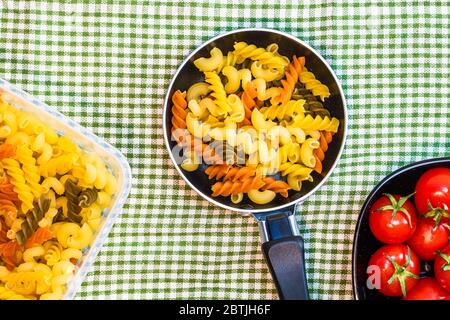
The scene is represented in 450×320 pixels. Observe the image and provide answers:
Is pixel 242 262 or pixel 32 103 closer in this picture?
pixel 32 103

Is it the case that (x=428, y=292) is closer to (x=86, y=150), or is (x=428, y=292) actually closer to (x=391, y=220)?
(x=391, y=220)

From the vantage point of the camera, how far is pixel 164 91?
60.2 inches

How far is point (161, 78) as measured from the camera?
1.52 metres

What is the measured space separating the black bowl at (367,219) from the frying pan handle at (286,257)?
0.38 ft

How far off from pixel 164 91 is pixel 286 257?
0.46 meters

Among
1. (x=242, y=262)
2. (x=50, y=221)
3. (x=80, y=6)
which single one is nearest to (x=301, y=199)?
(x=242, y=262)

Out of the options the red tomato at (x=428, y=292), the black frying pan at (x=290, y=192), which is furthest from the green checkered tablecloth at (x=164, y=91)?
the red tomato at (x=428, y=292)

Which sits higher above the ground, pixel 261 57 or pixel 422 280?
pixel 261 57

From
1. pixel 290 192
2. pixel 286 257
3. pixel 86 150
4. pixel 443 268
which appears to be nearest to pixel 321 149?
pixel 290 192

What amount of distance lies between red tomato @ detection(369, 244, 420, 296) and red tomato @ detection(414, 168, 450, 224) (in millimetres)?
97

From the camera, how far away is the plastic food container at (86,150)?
1434 mm

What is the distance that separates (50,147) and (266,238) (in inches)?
19.6

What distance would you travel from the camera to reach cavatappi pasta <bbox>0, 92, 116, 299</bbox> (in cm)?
138
